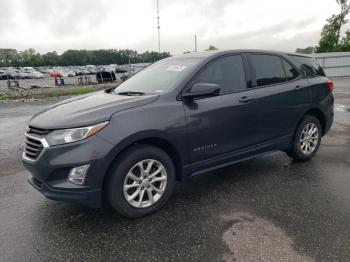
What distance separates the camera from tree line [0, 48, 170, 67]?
4838 inches

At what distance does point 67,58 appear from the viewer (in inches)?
5037

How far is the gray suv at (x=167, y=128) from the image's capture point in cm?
297


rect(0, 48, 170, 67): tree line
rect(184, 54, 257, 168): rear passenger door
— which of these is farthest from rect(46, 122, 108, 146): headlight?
rect(0, 48, 170, 67): tree line

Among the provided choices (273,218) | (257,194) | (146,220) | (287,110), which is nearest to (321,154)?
(287,110)

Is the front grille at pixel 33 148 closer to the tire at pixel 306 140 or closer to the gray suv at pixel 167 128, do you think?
the gray suv at pixel 167 128

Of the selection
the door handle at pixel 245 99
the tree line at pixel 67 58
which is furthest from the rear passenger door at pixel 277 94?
the tree line at pixel 67 58

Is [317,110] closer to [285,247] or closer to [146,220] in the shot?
[285,247]

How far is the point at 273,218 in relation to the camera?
329 cm

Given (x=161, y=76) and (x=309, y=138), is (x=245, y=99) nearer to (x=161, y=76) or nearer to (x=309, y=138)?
(x=161, y=76)

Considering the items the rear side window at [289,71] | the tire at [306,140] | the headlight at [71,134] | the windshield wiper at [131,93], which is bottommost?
the tire at [306,140]

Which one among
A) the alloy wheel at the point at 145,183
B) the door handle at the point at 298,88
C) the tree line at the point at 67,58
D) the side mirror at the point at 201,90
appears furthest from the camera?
the tree line at the point at 67,58

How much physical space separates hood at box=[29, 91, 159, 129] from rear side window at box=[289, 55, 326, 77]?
273 centimetres

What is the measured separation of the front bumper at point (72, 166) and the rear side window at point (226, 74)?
1.52 meters

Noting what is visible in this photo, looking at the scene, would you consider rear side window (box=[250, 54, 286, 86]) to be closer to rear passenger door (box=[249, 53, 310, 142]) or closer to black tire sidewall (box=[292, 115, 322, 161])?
rear passenger door (box=[249, 53, 310, 142])
